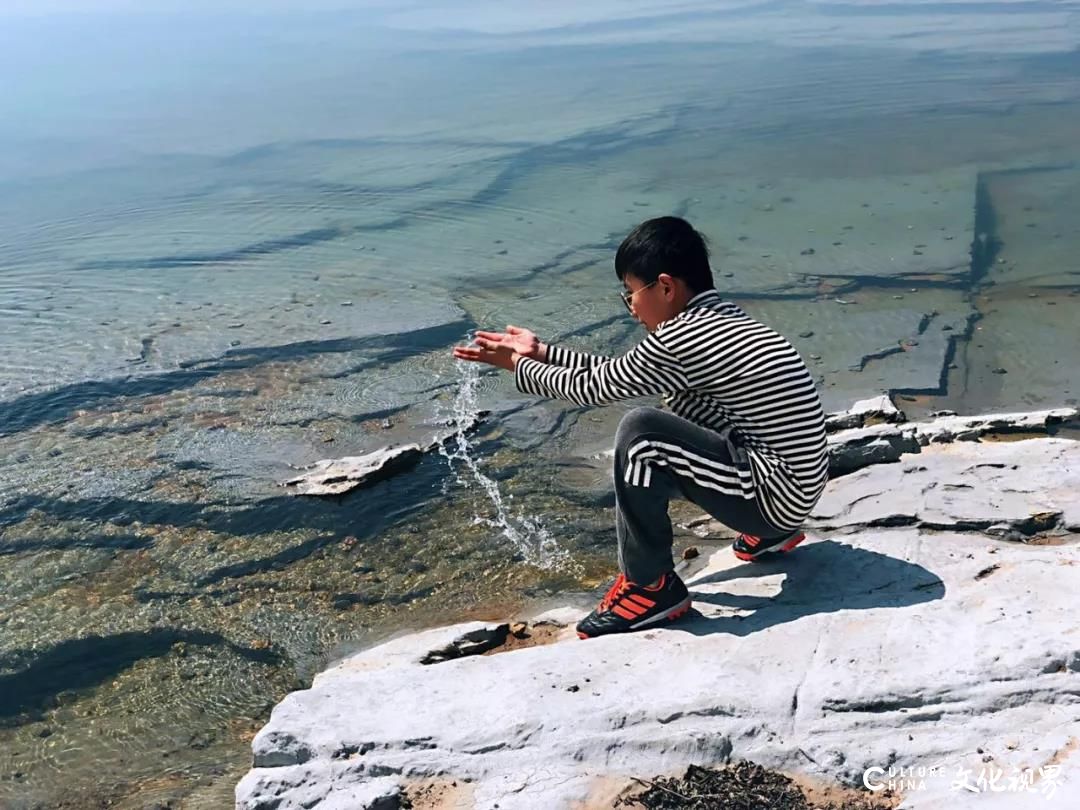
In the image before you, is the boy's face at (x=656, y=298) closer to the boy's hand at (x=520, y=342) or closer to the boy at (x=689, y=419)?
the boy at (x=689, y=419)

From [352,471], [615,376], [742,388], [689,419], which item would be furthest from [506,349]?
[352,471]

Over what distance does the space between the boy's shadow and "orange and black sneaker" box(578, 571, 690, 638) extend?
0.05 metres

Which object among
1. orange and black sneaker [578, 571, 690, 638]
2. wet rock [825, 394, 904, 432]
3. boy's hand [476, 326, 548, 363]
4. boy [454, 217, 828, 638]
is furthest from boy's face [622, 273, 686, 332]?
wet rock [825, 394, 904, 432]

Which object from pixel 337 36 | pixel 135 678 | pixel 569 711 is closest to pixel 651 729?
pixel 569 711

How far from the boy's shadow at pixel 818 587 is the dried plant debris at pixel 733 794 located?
0.56 m

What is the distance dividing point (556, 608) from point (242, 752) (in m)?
1.08

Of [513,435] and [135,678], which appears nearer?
[135,678]

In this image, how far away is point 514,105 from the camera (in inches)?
543

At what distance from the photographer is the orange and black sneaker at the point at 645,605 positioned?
2852mm

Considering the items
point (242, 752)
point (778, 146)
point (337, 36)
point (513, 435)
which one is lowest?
point (242, 752)

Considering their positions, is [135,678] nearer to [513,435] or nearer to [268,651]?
[268,651]

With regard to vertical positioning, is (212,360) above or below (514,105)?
below

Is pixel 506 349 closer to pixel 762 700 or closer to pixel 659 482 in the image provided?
pixel 659 482

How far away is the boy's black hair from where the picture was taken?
110 inches
